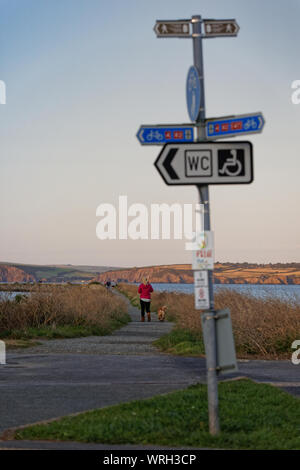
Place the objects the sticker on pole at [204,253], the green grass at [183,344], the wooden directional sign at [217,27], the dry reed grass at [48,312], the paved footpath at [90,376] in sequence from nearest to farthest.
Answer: the sticker on pole at [204,253] < the wooden directional sign at [217,27] < the paved footpath at [90,376] < the green grass at [183,344] < the dry reed grass at [48,312]

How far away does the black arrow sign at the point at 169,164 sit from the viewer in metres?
7.46

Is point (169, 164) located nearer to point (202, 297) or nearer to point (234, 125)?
point (234, 125)

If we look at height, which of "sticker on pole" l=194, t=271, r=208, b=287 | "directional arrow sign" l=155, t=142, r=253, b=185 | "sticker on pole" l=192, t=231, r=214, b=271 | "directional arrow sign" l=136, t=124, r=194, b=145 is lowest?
"sticker on pole" l=194, t=271, r=208, b=287

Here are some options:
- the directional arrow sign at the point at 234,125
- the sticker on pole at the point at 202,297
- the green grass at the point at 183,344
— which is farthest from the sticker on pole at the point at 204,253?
the green grass at the point at 183,344

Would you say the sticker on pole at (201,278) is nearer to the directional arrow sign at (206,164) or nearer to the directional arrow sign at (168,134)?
the directional arrow sign at (206,164)

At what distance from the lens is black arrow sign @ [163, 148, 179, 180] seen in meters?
7.46

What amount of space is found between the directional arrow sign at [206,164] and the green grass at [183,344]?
984 centimetres

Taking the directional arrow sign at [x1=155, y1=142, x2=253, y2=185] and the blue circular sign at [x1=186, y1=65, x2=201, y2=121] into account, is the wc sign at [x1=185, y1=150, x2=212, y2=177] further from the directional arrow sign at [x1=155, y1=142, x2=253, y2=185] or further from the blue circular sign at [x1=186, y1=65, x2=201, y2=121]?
the blue circular sign at [x1=186, y1=65, x2=201, y2=121]

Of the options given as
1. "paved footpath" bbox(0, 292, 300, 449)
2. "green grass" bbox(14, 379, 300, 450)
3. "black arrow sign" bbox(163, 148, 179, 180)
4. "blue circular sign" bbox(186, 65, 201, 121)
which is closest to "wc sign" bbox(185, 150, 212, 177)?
"black arrow sign" bbox(163, 148, 179, 180)

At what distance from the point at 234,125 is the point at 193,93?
0.62m

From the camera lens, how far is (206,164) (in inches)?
294

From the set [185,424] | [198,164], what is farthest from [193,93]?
[185,424]

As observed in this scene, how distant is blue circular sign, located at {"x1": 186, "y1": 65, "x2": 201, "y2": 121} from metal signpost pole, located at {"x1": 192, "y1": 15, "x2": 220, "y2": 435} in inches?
1.7
